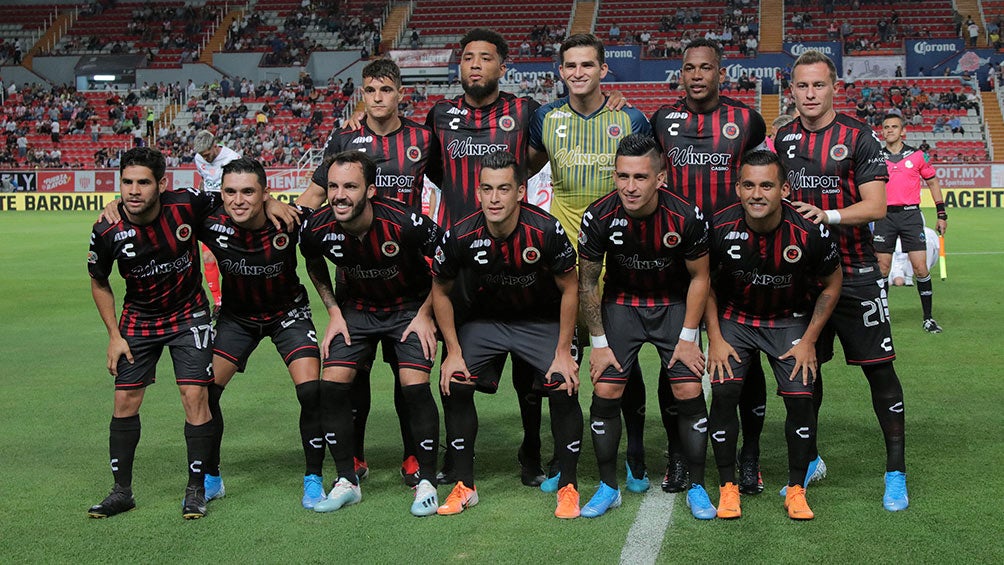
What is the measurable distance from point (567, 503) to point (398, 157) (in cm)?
240

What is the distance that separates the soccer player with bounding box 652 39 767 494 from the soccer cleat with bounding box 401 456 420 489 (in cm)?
145

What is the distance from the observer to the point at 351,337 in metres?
6.00

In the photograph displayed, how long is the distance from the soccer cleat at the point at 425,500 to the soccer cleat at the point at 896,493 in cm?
234

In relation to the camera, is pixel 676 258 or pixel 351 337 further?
pixel 351 337

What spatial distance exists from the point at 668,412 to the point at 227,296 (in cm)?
265

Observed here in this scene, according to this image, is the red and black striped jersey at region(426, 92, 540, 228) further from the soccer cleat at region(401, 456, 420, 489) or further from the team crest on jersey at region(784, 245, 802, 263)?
the team crest on jersey at region(784, 245, 802, 263)

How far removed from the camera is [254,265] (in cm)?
598

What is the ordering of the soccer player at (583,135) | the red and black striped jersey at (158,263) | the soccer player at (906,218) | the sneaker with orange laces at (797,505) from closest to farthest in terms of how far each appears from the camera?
the sneaker with orange laces at (797,505) < the red and black striped jersey at (158,263) < the soccer player at (583,135) < the soccer player at (906,218)

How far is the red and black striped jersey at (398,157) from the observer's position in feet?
21.6

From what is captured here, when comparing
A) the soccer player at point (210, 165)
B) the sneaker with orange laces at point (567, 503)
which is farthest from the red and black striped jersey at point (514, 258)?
the soccer player at point (210, 165)

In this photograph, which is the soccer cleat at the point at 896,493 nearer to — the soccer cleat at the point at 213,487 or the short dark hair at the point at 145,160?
the soccer cleat at the point at 213,487

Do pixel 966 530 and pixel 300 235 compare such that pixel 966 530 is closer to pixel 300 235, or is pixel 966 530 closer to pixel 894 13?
pixel 300 235

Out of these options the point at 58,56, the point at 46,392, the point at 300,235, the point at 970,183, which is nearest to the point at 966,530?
the point at 300,235

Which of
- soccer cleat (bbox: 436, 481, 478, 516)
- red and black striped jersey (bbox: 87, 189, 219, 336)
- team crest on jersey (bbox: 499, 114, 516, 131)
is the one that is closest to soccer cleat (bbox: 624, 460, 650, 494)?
soccer cleat (bbox: 436, 481, 478, 516)
